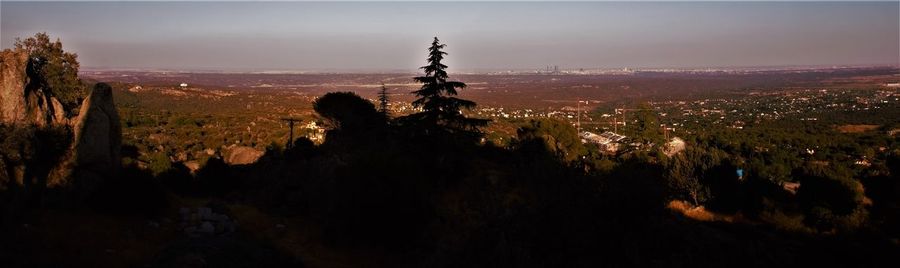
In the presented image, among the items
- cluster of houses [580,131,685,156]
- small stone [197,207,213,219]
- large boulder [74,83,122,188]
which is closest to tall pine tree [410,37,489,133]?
small stone [197,207,213,219]

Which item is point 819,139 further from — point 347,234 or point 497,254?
point 497,254

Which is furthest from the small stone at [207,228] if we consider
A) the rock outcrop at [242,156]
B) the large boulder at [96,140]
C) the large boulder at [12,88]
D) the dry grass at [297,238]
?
Answer: the rock outcrop at [242,156]

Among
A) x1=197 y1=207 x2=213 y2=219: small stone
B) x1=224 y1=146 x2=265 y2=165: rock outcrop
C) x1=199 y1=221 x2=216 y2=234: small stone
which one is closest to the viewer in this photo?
x1=199 y1=221 x2=216 y2=234: small stone

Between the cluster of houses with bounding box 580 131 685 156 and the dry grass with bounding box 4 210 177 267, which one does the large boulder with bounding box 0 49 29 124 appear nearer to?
the dry grass with bounding box 4 210 177 267

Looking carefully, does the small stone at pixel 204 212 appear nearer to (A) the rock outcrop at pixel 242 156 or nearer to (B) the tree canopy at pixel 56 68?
(B) the tree canopy at pixel 56 68

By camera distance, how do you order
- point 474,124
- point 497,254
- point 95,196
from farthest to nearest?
point 474,124
point 95,196
point 497,254

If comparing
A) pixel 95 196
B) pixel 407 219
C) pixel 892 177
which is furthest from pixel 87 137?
pixel 892 177
